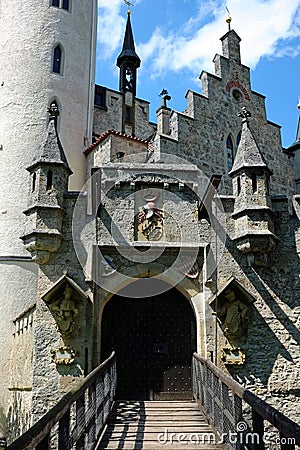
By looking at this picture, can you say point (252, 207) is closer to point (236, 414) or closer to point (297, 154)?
point (236, 414)

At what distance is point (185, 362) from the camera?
35.6 feet

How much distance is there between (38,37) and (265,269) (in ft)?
38.7

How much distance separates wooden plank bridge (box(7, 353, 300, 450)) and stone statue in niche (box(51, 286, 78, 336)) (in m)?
1.11

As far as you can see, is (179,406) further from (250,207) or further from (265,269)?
(250,207)

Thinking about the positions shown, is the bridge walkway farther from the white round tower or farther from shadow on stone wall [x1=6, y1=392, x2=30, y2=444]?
the white round tower

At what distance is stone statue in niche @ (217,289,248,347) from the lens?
1035cm

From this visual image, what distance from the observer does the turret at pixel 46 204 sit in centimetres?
1028

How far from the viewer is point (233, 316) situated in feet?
34.0

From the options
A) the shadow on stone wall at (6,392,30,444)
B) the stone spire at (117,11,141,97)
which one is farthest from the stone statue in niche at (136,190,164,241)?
the stone spire at (117,11,141,97)

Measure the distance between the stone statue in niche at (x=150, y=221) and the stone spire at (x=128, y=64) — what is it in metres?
15.4

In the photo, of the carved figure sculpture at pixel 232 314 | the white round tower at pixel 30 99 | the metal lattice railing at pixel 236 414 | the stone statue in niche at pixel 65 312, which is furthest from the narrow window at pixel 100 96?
the metal lattice railing at pixel 236 414

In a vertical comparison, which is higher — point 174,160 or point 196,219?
point 174,160

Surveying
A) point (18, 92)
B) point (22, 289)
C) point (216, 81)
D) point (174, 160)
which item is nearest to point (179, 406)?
→ point (22, 289)

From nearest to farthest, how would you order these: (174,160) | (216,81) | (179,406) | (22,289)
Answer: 1. (179,406)
2. (22,289)
3. (174,160)
4. (216,81)
